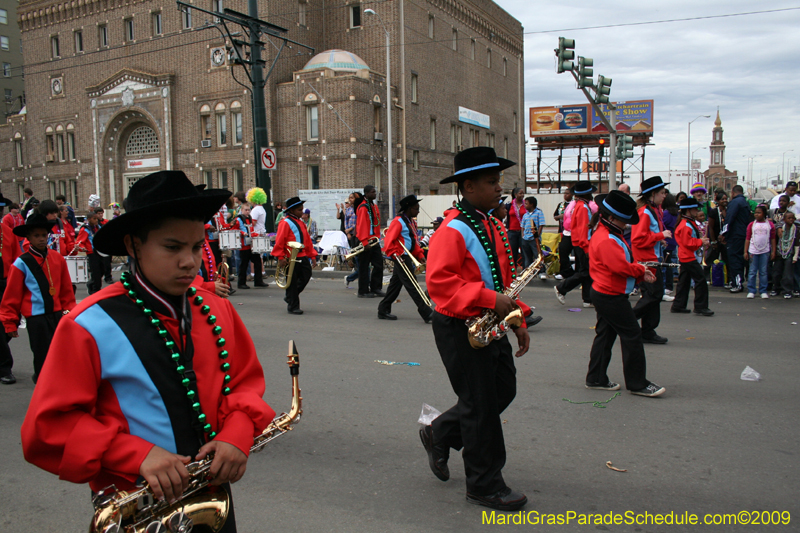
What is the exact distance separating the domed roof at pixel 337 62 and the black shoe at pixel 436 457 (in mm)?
28995

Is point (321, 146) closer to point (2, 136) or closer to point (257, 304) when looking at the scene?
→ point (257, 304)

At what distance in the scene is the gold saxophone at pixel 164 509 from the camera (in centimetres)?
171

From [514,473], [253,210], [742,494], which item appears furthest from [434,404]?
[253,210]

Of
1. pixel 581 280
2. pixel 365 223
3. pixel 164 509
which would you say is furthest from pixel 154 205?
pixel 365 223

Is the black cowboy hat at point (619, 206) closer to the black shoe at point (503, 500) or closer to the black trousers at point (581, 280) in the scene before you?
the black shoe at point (503, 500)

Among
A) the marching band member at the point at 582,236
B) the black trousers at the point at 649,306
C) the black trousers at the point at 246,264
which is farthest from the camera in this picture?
the black trousers at the point at 246,264

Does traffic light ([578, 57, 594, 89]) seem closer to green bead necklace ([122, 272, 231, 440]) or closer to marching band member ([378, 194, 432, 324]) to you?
marching band member ([378, 194, 432, 324])

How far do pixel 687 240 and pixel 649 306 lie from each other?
8.13 ft

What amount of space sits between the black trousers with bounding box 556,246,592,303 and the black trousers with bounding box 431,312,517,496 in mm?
7246

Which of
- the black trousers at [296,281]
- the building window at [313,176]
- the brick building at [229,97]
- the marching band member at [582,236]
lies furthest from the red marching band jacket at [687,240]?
the building window at [313,176]

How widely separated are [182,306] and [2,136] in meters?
49.3

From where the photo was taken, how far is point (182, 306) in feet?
6.75

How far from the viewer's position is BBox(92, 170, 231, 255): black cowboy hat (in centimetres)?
188

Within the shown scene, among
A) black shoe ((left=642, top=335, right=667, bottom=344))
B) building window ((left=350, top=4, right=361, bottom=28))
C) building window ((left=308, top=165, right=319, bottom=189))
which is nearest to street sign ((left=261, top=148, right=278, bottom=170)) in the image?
black shoe ((left=642, top=335, right=667, bottom=344))
